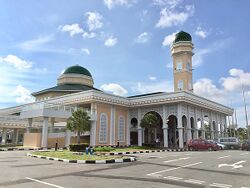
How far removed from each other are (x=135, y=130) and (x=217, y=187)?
31.2 metres

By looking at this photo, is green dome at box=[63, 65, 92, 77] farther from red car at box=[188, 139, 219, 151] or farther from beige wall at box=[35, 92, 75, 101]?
red car at box=[188, 139, 219, 151]

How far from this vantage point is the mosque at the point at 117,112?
2916 centimetres

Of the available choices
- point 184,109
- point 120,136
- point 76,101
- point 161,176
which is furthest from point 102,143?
point 161,176

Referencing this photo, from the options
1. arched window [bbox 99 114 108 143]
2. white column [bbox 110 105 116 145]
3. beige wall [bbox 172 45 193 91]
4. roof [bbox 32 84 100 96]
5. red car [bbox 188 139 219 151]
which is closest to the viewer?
red car [bbox 188 139 219 151]

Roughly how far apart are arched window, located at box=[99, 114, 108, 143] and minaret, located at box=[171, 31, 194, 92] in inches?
571

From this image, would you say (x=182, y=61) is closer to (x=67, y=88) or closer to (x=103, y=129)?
(x=103, y=129)

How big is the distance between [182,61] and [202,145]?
1818 cm

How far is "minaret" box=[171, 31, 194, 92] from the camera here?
39.9m

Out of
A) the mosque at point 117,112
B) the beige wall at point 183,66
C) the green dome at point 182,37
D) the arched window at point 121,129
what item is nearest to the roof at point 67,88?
the mosque at point 117,112

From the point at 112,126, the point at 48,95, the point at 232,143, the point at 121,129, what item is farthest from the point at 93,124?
the point at 232,143

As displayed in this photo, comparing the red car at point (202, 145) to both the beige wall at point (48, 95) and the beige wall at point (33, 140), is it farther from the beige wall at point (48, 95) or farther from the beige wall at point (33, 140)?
the beige wall at point (48, 95)

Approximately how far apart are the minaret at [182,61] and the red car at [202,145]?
14388 mm

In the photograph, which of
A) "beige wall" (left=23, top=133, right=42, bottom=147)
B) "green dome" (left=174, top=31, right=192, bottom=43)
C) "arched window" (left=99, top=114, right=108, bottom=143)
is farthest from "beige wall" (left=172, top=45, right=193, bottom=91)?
"beige wall" (left=23, top=133, right=42, bottom=147)

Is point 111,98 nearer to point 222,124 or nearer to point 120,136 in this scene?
point 120,136
